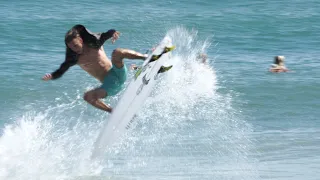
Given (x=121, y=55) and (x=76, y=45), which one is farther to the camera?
(x=121, y=55)

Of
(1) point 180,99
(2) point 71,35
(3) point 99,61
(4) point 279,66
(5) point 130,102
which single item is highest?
(2) point 71,35

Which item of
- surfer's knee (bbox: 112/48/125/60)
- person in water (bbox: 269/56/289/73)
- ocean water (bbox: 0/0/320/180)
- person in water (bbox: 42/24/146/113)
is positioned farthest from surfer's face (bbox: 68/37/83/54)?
person in water (bbox: 269/56/289/73)

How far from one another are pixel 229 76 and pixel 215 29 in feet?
20.2

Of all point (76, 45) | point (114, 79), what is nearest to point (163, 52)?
point (114, 79)

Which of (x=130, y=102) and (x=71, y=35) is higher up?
(x=71, y=35)

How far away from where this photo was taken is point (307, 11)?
25172 millimetres

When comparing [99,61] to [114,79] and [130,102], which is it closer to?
[114,79]

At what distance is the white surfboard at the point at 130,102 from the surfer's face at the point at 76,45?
80 cm

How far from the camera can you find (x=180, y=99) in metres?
12.9

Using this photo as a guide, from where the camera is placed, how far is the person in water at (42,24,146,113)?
26.7 ft

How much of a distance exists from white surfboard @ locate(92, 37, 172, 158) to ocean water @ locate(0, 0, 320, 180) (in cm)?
47

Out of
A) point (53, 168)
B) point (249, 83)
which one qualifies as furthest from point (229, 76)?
point (53, 168)

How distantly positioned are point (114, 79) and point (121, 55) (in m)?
0.32

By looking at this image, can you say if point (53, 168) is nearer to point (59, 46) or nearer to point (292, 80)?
point (292, 80)
